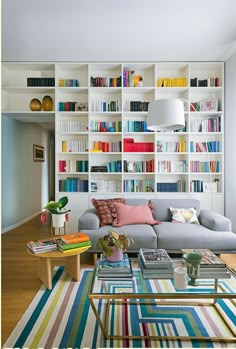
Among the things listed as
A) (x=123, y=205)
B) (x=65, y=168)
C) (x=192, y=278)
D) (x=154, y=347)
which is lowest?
(x=154, y=347)

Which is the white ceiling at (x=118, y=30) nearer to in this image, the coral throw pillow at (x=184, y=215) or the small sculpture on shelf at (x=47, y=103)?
the small sculpture on shelf at (x=47, y=103)

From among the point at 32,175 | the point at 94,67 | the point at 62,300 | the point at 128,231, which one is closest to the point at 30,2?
the point at 94,67

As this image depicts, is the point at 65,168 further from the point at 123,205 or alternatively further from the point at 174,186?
the point at 174,186

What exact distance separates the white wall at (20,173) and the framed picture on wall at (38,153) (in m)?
0.11

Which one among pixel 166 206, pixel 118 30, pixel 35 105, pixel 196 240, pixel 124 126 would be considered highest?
pixel 118 30

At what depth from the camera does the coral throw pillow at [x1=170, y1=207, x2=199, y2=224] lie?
12.7ft

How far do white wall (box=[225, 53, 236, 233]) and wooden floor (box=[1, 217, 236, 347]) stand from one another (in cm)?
104

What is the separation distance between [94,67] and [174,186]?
8.13 ft

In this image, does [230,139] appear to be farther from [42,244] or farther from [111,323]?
[111,323]

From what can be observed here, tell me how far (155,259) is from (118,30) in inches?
116

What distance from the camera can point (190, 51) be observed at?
436cm

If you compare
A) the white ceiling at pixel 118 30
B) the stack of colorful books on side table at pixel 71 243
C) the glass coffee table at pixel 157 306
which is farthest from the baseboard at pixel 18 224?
the glass coffee table at pixel 157 306

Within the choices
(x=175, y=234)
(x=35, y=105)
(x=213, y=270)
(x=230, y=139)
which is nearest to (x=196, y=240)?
(x=175, y=234)

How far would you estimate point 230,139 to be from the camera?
4570 millimetres
